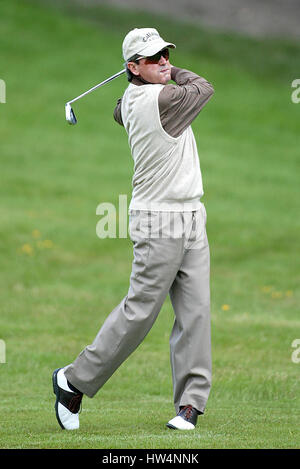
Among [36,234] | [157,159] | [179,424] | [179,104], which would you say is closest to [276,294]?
[36,234]

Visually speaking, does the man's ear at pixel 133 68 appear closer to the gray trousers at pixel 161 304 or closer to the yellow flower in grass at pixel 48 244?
the gray trousers at pixel 161 304

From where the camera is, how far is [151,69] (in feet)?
18.4

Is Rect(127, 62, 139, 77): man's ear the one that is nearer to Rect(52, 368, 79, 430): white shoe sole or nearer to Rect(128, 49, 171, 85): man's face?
Rect(128, 49, 171, 85): man's face

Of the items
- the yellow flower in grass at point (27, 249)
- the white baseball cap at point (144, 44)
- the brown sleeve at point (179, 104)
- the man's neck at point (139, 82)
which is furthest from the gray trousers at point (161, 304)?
the yellow flower in grass at point (27, 249)

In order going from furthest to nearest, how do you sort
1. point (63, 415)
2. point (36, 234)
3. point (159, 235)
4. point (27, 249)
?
point (36, 234) < point (27, 249) < point (63, 415) < point (159, 235)

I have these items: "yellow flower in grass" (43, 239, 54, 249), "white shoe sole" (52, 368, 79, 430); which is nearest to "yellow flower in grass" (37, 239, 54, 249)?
"yellow flower in grass" (43, 239, 54, 249)

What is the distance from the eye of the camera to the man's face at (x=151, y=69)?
5613 mm

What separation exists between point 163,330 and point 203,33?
19.0 metres

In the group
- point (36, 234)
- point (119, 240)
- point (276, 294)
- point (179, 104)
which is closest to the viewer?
point (179, 104)

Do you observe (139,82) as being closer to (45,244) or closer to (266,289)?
(266,289)

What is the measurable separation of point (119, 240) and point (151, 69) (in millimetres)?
9248

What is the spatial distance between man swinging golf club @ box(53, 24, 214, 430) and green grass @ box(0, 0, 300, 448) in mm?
345

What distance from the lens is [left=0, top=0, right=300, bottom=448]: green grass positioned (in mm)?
6598
